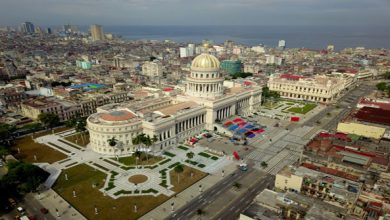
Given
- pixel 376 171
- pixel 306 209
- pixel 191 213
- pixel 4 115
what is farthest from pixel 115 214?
pixel 4 115

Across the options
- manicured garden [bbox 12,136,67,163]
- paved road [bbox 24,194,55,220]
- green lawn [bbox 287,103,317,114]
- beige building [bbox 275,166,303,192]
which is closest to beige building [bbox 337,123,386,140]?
beige building [bbox 275,166,303,192]

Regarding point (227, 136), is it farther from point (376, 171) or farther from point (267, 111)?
point (376, 171)

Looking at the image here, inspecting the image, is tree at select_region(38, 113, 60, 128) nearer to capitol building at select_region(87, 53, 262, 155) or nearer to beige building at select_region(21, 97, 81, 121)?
beige building at select_region(21, 97, 81, 121)

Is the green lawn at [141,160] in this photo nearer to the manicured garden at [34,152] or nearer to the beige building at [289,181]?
the manicured garden at [34,152]

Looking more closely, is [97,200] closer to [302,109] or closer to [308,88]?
[302,109]

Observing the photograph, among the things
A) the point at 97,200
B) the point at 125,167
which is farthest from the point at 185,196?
the point at 125,167
